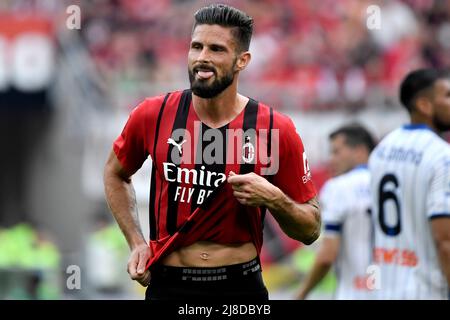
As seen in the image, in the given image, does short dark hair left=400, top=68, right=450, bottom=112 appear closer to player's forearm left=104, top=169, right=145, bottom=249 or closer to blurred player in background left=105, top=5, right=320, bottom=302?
blurred player in background left=105, top=5, right=320, bottom=302

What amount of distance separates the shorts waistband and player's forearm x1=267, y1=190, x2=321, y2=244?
287 millimetres

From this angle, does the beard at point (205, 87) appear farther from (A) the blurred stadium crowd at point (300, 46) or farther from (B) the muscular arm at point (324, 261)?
(A) the blurred stadium crowd at point (300, 46)

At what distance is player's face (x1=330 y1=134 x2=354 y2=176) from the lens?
781cm

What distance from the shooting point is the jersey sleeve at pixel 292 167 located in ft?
16.2

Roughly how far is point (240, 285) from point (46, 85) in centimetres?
1025

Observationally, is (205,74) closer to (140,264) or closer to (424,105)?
(140,264)

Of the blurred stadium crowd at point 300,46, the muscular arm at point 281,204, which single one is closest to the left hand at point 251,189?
the muscular arm at point 281,204

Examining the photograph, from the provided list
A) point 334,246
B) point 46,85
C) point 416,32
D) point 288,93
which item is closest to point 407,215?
point 334,246

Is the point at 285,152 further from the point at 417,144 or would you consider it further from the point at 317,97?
the point at 317,97

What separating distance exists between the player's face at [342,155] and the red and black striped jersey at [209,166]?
279 centimetres

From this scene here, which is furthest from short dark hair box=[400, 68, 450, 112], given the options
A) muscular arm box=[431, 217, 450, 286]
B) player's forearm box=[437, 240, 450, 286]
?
player's forearm box=[437, 240, 450, 286]

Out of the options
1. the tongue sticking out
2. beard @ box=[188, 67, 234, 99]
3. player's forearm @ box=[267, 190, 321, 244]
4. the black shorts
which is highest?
the tongue sticking out

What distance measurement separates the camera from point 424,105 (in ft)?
21.2

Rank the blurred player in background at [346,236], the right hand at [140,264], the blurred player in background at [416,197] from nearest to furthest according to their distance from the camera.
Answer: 1. the right hand at [140,264]
2. the blurred player in background at [416,197]
3. the blurred player in background at [346,236]
